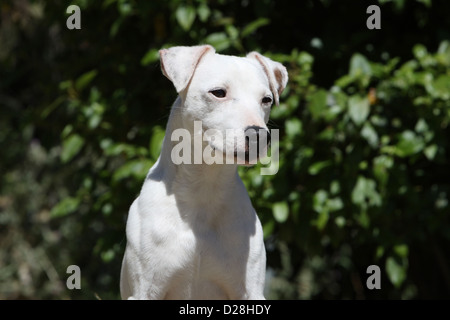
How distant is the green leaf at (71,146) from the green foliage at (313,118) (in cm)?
1

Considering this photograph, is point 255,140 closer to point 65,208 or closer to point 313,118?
point 313,118

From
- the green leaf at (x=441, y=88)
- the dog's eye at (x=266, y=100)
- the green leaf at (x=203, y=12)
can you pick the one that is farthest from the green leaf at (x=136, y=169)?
the green leaf at (x=441, y=88)

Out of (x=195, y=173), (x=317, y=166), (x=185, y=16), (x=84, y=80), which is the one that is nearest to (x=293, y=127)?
(x=317, y=166)

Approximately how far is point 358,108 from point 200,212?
1569mm

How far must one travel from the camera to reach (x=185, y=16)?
4082 millimetres

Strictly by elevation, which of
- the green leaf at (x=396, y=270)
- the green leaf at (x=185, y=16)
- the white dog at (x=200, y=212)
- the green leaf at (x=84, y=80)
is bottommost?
the green leaf at (x=396, y=270)

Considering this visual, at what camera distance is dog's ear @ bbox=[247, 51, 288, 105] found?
115 inches

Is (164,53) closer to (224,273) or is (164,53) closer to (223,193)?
(223,193)

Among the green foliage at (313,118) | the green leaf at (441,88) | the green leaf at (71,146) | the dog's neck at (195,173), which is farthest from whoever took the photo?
the green leaf at (71,146)

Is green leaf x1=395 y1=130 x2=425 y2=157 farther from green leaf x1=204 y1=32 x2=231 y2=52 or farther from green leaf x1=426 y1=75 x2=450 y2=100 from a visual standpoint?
green leaf x1=204 y1=32 x2=231 y2=52

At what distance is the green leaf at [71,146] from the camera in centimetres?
441

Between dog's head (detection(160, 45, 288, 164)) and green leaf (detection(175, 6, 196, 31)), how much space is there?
1.31 metres

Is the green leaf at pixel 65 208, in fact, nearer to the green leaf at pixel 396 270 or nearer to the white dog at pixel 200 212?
the white dog at pixel 200 212
